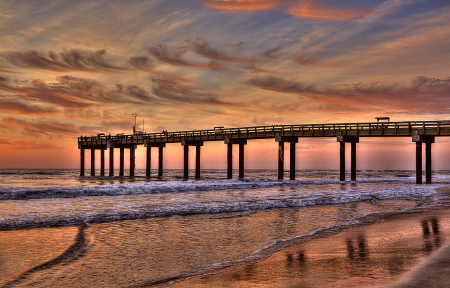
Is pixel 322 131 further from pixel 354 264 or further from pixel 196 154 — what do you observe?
pixel 354 264

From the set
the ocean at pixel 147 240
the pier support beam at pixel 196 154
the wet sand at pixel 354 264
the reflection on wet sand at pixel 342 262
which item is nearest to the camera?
the wet sand at pixel 354 264

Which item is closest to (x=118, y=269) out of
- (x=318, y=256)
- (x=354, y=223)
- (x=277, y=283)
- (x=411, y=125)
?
(x=277, y=283)

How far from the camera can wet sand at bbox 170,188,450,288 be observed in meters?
5.17

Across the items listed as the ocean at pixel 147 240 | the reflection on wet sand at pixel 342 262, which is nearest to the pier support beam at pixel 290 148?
the ocean at pixel 147 240

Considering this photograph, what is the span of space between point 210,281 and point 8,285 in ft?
10.1

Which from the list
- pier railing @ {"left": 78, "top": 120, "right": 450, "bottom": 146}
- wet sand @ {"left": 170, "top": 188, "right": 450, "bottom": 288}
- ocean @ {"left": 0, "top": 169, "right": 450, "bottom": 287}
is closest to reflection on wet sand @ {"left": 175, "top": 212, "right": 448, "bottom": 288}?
wet sand @ {"left": 170, "top": 188, "right": 450, "bottom": 288}

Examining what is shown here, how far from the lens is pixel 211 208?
50.8ft

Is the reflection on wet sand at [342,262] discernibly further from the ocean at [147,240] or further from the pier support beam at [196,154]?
the pier support beam at [196,154]

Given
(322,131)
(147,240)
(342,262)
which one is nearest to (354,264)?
(342,262)

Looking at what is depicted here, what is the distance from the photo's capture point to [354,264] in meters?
6.29

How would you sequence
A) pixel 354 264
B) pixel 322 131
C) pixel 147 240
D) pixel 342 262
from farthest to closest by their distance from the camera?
pixel 322 131, pixel 147 240, pixel 342 262, pixel 354 264

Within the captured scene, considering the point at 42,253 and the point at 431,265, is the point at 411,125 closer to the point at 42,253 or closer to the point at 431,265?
the point at 431,265

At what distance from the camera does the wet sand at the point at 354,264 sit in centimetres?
517

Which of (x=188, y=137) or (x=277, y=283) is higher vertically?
(x=188, y=137)
